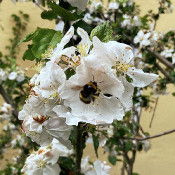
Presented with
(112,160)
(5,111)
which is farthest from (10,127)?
(112,160)

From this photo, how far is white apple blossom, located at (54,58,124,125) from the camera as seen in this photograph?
346 millimetres

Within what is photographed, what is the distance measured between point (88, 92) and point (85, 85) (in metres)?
0.01

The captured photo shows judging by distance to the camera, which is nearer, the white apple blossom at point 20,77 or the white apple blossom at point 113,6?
the white apple blossom at point 20,77

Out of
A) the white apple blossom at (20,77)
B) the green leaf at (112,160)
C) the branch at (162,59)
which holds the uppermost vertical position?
the branch at (162,59)

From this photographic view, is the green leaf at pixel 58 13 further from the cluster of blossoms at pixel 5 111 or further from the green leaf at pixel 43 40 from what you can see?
the cluster of blossoms at pixel 5 111

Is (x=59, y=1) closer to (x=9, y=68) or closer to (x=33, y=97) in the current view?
(x=33, y=97)

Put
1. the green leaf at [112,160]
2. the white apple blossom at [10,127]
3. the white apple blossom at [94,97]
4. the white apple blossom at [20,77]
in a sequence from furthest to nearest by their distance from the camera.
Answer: the white apple blossom at [10,127] → the white apple blossom at [20,77] → the green leaf at [112,160] → the white apple blossom at [94,97]

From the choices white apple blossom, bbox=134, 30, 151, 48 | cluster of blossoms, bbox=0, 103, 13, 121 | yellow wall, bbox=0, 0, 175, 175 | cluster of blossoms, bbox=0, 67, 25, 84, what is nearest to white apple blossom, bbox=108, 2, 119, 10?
white apple blossom, bbox=134, 30, 151, 48

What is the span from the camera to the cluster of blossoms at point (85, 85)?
348 millimetres

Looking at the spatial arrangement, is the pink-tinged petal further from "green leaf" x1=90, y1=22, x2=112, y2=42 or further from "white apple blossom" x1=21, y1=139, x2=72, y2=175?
"white apple blossom" x1=21, y1=139, x2=72, y2=175

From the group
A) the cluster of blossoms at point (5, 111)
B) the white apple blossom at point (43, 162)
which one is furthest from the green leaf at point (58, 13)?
the cluster of blossoms at point (5, 111)

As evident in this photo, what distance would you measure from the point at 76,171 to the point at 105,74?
0.35 m

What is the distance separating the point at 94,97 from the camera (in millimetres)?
382

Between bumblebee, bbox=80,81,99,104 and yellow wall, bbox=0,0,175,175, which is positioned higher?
bumblebee, bbox=80,81,99,104
